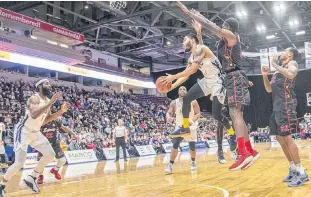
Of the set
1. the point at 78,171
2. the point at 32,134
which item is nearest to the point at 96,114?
the point at 78,171

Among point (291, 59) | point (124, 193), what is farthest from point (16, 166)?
point (291, 59)

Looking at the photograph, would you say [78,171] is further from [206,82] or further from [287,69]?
[287,69]

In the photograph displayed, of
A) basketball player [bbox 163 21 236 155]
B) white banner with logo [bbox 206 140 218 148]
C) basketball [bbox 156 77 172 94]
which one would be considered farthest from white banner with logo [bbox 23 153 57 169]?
white banner with logo [bbox 206 140 218 148]

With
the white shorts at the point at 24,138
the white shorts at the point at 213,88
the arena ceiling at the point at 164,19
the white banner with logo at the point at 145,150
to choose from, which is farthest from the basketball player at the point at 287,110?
the arena ceiling at the point at 164,19

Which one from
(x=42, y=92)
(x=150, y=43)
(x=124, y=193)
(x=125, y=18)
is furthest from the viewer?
(x=150, y=43)

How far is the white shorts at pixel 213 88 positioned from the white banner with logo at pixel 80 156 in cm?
998

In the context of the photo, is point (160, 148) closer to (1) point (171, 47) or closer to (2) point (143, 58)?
(1) point (171, 47)

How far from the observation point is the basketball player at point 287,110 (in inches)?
201

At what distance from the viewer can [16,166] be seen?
5.55 metres

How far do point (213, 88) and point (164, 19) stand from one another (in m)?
19.4

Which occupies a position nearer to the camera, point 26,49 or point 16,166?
point 16,166

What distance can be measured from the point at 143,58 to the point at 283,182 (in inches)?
1388

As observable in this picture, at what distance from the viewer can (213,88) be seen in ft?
19.1

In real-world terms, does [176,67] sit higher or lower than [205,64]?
higher
